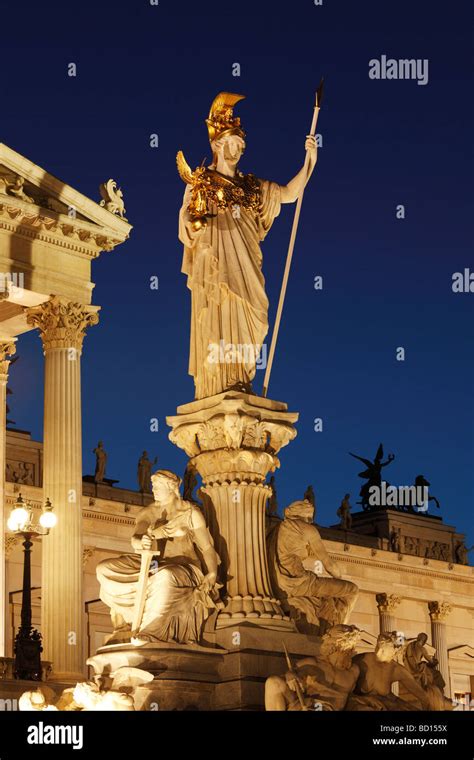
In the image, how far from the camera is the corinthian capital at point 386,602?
67.6m

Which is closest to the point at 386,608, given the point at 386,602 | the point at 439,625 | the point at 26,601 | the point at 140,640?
the point at 386,602

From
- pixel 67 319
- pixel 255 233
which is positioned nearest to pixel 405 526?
pixel 67 319

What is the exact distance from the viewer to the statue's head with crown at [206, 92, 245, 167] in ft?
56.2

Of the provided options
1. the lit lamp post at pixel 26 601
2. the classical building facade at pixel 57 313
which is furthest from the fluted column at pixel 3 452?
the lit lamp post at pixel 26 601

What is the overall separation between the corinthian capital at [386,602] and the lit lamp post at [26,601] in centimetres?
3654

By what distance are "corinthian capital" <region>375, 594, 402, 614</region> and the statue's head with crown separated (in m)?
52.2

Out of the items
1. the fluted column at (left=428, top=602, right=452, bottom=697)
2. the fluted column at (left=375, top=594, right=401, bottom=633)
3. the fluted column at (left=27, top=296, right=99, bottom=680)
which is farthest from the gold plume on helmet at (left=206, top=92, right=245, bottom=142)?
the fluted column at (left=428, top=602, right=452, bottom=697)

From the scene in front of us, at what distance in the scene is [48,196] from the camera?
37469 mm

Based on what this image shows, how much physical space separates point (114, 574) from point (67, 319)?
22727 mm

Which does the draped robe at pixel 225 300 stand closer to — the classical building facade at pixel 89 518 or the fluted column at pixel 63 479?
the classical building facade at pixel 89 518

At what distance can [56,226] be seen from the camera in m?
37.8

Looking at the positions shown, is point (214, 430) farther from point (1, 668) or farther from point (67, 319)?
point (67, 319)
